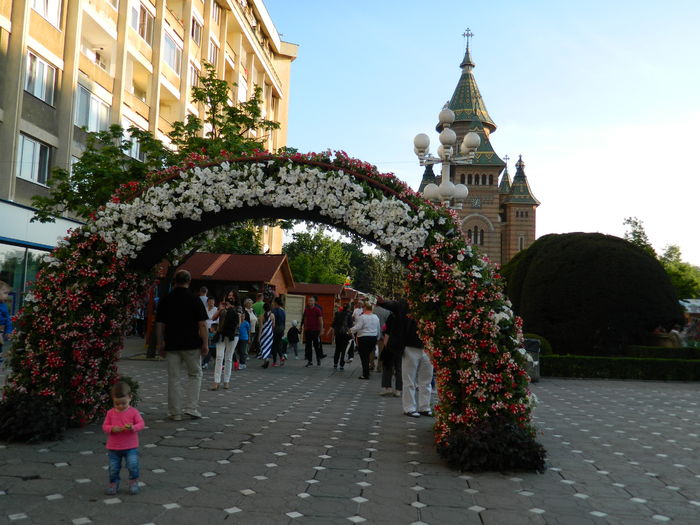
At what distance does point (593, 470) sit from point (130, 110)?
82.6ft

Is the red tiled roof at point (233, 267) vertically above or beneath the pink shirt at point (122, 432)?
above

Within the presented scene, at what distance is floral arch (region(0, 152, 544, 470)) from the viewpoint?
6840mm

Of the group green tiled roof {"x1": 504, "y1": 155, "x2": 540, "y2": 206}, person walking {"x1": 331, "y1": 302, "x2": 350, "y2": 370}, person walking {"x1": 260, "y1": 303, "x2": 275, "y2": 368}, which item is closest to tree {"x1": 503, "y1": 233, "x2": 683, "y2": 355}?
person walking {"x1": 331, "y1": 302, "x2": 350, "y2": 370}

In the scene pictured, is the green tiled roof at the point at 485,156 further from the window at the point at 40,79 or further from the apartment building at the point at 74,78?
the window at the point at 40,79

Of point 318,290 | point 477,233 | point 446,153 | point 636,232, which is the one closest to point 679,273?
point 636,232

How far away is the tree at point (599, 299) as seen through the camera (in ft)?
73.7

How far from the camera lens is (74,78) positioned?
2216 centimetres

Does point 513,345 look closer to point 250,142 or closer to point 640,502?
point 640,502

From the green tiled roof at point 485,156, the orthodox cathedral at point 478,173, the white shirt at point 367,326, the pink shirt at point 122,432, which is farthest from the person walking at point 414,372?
the green tiled roof at point 485,156

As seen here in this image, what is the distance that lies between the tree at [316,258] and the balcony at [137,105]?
3968cm

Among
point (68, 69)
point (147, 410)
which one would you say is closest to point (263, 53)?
point (68, 69)

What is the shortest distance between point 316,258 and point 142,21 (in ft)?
149

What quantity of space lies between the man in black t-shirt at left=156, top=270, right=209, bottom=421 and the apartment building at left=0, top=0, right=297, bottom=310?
10.3 m

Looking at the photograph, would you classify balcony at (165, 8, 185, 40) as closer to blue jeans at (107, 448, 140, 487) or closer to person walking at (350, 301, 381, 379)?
person walking at (350, 301, 381, 379)
